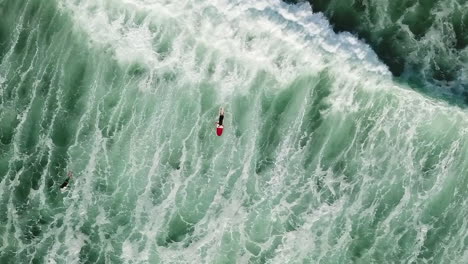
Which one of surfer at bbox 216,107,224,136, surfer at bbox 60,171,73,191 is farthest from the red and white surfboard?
surfer at bbox 60,171,73,191

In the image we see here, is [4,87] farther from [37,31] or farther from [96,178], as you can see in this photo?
[96,178]

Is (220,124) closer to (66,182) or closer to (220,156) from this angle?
(220,156)

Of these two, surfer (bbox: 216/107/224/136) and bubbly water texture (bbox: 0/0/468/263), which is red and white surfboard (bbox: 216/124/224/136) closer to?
surfer (bbox: 216/107/224/136)

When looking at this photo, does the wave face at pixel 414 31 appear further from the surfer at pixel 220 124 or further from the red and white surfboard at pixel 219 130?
the red and white surfboard at pixel 219 130

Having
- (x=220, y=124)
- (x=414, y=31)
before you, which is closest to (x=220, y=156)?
(x=220, y=124)

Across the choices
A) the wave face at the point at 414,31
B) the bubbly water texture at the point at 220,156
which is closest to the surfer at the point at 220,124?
the bubbly water texture at the point at 220,156

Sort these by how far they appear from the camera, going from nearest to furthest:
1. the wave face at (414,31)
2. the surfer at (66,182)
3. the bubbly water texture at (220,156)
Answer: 1. the bubbly water texture at (220,156)
2. the surfer at (66,182)
3. the wave face at (414,31)
